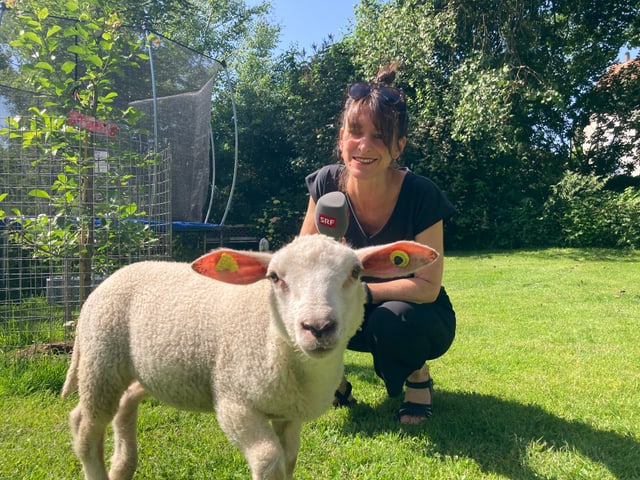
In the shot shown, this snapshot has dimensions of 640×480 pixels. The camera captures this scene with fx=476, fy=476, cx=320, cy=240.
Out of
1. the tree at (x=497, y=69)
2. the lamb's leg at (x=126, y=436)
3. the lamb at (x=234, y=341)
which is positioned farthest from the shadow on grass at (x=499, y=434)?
the tree at (x=497, y=69)

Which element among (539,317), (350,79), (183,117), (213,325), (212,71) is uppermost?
(350,79)

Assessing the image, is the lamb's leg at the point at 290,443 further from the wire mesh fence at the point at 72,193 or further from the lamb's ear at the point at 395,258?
the wire mesh fence at the point at 72,193

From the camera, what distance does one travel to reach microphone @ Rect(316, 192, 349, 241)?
231cm

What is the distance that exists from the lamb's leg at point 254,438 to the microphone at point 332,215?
2.91 feet

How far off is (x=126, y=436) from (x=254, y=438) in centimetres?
87

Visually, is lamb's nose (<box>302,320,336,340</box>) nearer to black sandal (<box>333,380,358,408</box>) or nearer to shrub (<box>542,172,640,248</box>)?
black sandal (<box>333,380,358,408</box>)

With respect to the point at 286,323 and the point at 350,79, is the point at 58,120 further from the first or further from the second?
the point at 350,79

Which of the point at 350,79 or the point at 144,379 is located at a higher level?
the point at 350,79

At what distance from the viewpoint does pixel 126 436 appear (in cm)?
232

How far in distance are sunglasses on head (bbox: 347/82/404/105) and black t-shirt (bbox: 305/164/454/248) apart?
0.51m

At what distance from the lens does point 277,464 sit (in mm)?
1763

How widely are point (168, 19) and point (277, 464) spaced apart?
59.3ft

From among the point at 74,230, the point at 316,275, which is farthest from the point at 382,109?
the point at 74,230

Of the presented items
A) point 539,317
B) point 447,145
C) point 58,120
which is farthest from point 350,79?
point 58,120
